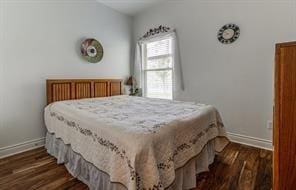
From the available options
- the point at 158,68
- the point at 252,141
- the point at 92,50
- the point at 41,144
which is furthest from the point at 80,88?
the point at 252,141

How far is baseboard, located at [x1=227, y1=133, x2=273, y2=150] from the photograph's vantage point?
2.54 meters

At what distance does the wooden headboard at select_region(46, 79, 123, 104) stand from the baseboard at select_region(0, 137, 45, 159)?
2.13 ft

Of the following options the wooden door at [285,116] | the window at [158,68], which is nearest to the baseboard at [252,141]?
the window at [158,68]

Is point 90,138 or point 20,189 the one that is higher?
point 90,138

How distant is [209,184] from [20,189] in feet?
6.16

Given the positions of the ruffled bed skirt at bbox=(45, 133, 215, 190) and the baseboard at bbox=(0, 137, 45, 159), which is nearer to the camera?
the ruffled bed skirt at bbox=(45, 133, 215, 190)

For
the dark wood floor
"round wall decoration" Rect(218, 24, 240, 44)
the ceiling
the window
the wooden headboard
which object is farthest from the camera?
the window

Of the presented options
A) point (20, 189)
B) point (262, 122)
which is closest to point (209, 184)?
point (262, 122)

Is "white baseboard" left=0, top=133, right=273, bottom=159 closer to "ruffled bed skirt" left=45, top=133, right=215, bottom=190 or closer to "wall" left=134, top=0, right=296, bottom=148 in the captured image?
"wall" left=134, top=0, right=296, bottom=148

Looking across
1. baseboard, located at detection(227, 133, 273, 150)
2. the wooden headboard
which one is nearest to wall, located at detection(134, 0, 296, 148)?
baseboard, located at detection(227, 133, 273, 150)

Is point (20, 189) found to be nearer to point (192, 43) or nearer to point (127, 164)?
point (127, 164)

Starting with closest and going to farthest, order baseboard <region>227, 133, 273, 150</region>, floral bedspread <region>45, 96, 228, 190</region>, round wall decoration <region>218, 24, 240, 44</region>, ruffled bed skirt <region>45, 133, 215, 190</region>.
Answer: floral bedspread <region>45, 96, 228, 190</region> < ruffled bed skirt <region>45, 133, 215, 190</region> < baseboard <region>227, 133, 273, 150</region> < round wall decoration <region>218, 24, 240, 44</region>

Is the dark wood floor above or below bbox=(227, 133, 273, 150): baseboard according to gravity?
below

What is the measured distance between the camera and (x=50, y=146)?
254 cm
